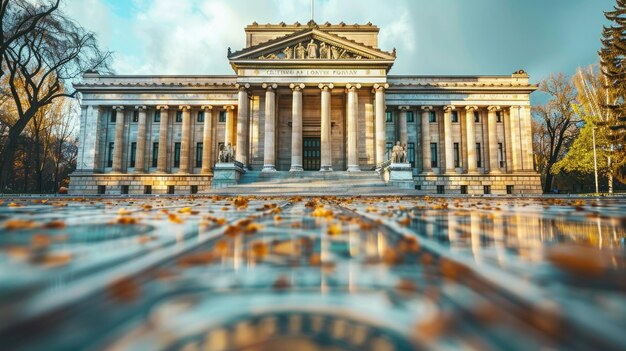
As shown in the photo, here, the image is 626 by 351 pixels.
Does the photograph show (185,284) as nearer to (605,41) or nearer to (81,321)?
(81,321)

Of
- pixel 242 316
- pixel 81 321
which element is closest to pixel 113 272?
pixel 81 321

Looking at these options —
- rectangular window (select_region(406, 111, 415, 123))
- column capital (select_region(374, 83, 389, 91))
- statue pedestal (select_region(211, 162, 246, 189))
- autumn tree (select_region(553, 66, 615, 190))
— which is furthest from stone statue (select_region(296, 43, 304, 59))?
autumn tree (select_region(553, 66, 615, 190))

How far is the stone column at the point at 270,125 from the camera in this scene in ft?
75.9

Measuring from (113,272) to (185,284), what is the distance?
0.72 feet

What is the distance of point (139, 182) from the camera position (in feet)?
89.7

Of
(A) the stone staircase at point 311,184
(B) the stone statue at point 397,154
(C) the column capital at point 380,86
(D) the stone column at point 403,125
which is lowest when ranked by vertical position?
(A) the stone staircase at point 311,184

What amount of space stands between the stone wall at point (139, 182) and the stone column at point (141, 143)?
34.1 inches

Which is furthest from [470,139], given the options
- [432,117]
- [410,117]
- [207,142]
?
[207,142]

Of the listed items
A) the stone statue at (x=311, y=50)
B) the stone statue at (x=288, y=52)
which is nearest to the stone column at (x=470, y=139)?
the stone statue at (x=311, y=50)

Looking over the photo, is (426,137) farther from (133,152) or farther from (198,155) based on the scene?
(133,152)

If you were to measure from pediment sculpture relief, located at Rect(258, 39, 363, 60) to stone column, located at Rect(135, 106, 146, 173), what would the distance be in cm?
1247

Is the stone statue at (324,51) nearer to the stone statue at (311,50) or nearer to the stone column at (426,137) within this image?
the stone statue at (311,50)

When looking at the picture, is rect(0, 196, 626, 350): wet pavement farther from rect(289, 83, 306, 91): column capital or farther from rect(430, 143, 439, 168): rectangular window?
rect(430, 143, 439, 168): rectangular window

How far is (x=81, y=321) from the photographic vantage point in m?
0.54
